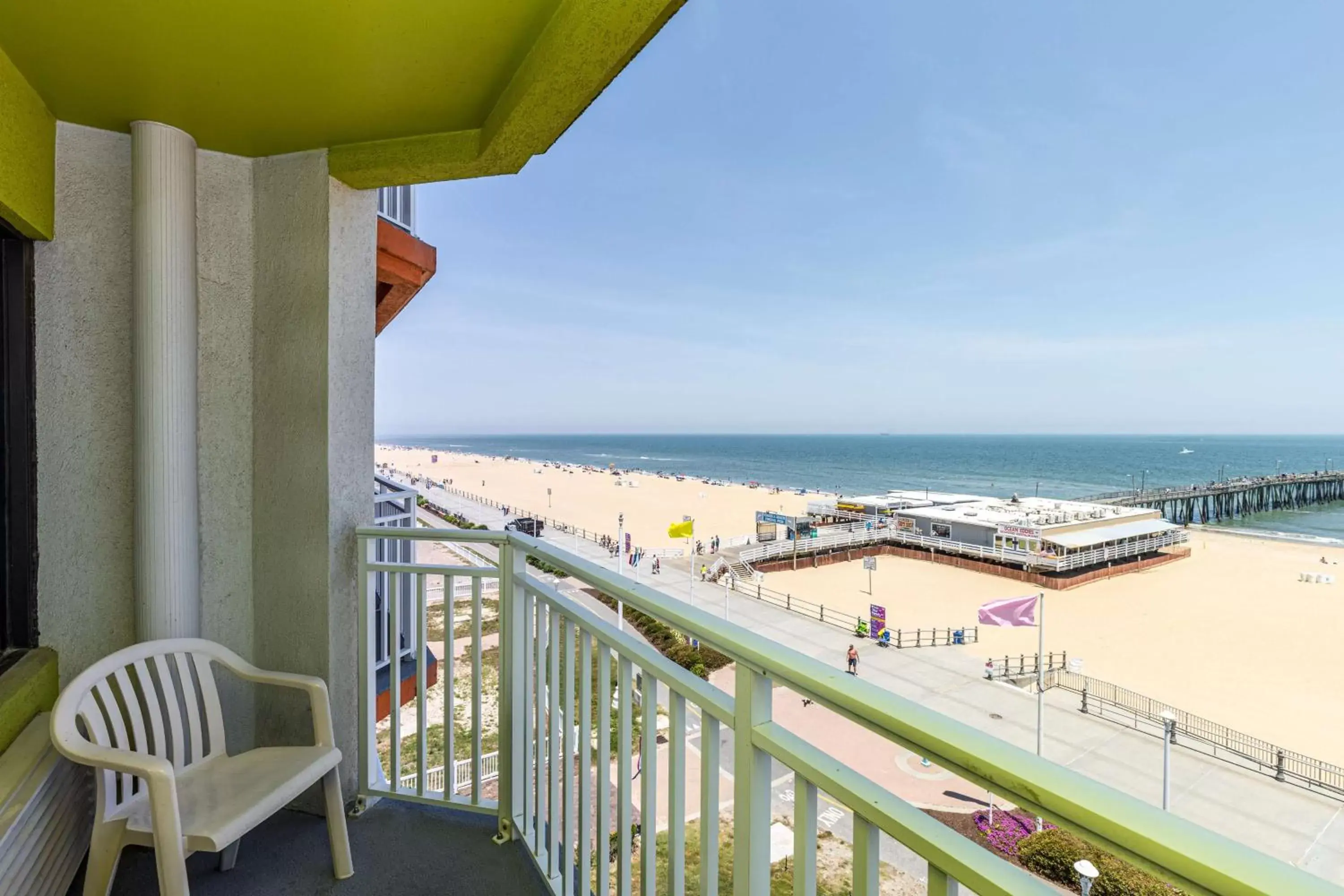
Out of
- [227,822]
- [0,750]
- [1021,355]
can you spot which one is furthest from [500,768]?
[1021,355]

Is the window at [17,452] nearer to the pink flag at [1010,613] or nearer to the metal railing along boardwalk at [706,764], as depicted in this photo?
the metal railing along boardwalk at [706,764]

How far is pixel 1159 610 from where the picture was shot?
13188 mm

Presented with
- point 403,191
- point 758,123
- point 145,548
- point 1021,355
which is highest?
point 758,123

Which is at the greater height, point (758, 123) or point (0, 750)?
point (758, 123)

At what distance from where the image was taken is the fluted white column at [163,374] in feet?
6.19

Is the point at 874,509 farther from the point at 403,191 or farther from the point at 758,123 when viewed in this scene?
the point at 403,191

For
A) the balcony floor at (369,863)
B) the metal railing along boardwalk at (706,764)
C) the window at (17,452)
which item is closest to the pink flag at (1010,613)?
the metal railing along boardwalk at (706,764)

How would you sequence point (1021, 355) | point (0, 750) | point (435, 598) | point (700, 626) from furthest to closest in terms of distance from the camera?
1. point (1021, 355)
2. point (435, 598)
3. point (0, 750)
4. point (700, 626)

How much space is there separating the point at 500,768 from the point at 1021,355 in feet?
223

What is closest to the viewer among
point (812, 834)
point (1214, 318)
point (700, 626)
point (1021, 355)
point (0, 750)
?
point (812, 834)

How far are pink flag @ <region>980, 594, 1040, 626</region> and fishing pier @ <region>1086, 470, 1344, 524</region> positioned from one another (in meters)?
23.2

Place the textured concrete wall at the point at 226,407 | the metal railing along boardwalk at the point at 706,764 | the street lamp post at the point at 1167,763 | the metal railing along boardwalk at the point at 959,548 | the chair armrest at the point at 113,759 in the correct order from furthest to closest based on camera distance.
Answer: the metal railing along boardwalk at the point at 959,548 → the street lamp post at the point at 1167,763 → the textured concrete wall at the point at 226,407 → the chair armrest at the point at 113,759 → the metal railing along boardwalk at the point at 706,764

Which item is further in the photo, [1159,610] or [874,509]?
[874,509]

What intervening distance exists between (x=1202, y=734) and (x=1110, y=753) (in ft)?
5.64
